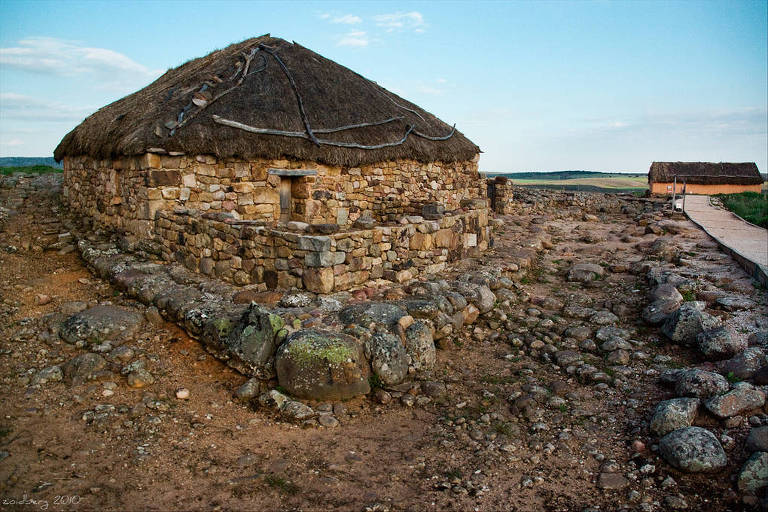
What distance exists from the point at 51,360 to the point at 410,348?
12.9 ft

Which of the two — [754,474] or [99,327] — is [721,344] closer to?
[754,474]

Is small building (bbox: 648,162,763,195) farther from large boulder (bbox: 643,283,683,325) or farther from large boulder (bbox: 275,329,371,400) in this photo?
large boulder (bbox: 275,329,371,400)

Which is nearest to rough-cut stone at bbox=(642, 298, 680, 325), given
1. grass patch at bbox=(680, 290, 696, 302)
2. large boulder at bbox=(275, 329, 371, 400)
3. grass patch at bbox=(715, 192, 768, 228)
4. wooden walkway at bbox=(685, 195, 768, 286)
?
grass patch at bbox=(680, 290, 696, 302)

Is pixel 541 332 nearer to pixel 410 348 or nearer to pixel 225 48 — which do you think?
pixel 410 348

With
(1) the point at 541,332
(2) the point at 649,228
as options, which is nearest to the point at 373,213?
(1) the point at 541,332

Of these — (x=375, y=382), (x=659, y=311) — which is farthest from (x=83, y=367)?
→ (x=659, y=311)

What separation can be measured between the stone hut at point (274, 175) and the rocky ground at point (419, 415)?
2.52ft

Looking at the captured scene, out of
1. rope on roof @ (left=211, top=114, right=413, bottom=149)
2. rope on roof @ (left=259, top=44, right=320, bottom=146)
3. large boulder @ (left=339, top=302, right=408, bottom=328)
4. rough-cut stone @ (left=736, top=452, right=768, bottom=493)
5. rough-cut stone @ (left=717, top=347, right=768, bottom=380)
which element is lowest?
rough-cut stone @ (left=736, top=452, right=768, bottom=493)

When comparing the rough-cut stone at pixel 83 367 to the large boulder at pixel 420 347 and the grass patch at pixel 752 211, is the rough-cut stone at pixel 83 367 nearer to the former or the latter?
the large boulder at pixel 420 347

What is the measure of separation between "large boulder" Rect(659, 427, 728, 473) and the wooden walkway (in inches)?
194

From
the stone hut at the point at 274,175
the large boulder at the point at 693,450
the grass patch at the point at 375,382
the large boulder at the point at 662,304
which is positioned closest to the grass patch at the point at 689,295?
the large boulder at the point at 662,304

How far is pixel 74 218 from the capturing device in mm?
10961

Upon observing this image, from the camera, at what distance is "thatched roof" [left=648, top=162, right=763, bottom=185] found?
31214 mm

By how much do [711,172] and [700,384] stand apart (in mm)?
34722
